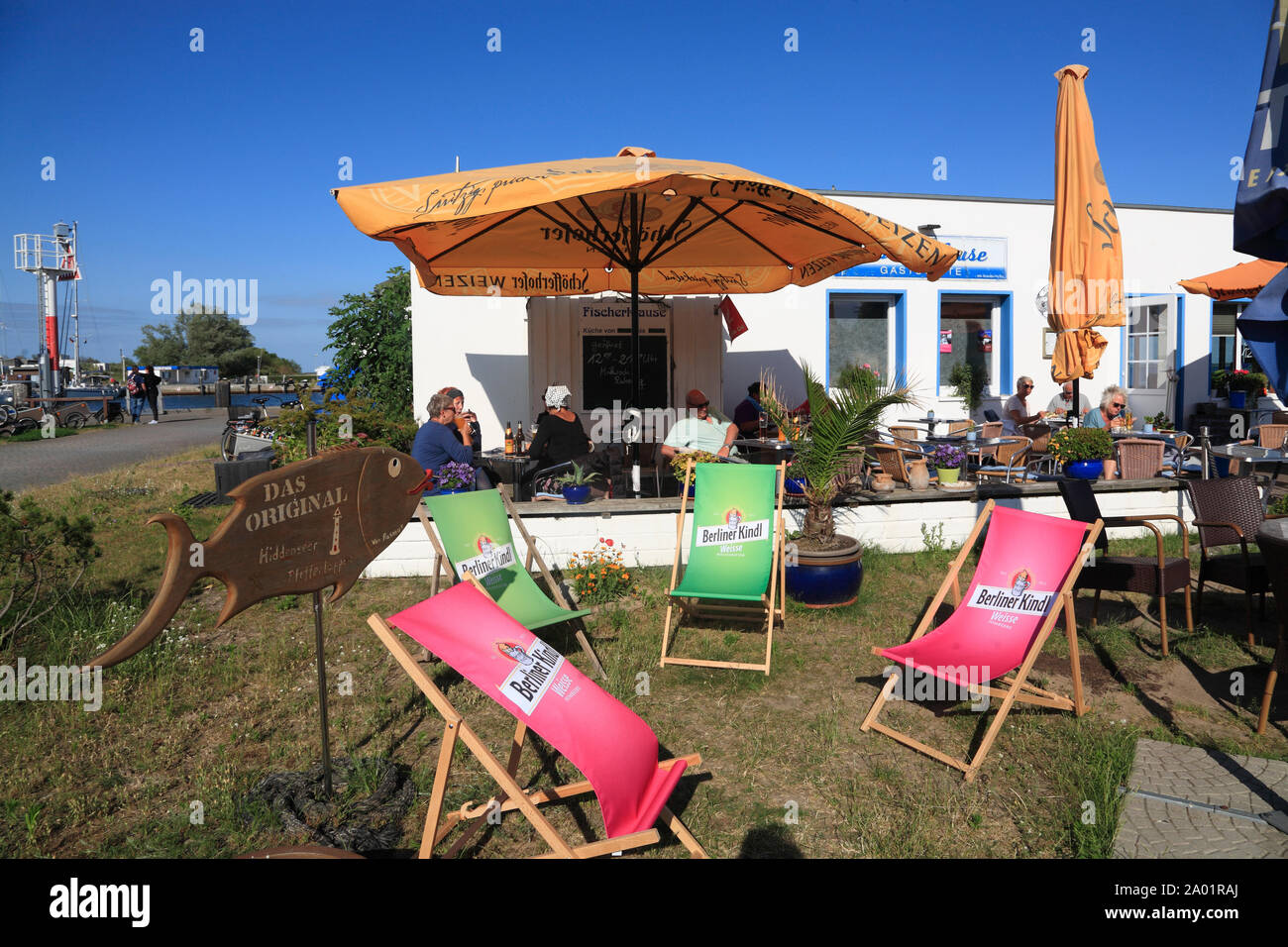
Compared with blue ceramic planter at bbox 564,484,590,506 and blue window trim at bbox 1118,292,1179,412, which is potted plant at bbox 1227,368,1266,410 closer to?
blue window trim at bbox 1118,292,1179,412

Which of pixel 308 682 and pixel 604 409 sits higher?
pixel 604 409

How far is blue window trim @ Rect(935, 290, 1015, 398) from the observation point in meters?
11.3

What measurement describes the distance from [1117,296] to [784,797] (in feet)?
19.7

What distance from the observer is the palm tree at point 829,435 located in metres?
5.21

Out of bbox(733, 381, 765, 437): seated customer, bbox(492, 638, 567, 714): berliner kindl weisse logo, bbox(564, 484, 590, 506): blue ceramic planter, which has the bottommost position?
bbox(492, 638, 567, 714): berliner kindl weisse logo

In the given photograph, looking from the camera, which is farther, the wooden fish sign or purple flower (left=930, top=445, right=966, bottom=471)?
purple flower (left=930, top=445, right=966, bottom=471)

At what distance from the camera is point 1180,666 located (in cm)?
427

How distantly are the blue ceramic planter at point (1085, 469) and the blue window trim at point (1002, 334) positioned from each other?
4.63 m

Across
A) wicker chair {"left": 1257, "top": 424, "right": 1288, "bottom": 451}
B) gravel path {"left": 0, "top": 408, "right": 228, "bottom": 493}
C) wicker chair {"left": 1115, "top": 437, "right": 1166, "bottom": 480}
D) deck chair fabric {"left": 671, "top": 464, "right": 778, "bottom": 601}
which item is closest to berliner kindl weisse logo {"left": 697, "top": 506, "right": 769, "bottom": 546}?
deck chair fabric {"left": 671, "top": 464, "right": 778, "bottom": 601}

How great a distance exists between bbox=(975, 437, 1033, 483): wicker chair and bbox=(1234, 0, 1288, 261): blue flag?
4.29 metres

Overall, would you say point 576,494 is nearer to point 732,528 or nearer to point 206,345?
point 732,528
